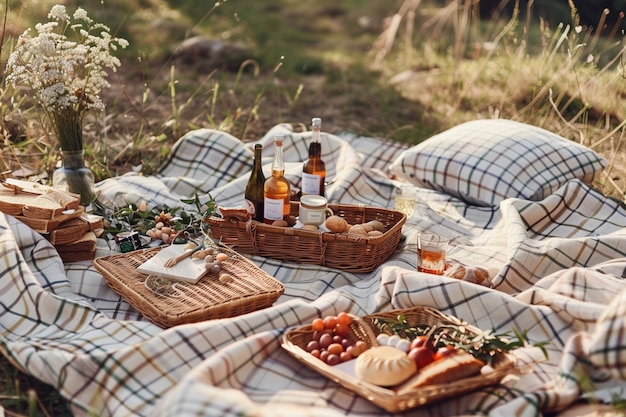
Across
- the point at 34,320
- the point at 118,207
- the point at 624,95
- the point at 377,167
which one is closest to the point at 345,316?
the point at 34,320

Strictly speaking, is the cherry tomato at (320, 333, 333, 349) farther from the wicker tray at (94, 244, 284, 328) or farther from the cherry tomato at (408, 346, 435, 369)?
the wicker tray at (94, 244, 284, 328)

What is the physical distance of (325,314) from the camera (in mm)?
2770

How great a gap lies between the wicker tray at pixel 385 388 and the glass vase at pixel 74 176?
156 cm

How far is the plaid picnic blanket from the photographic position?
226cm

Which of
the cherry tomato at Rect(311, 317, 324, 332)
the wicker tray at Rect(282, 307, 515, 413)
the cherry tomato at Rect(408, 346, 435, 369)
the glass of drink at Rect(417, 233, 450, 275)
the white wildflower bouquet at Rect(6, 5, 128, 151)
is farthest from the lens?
the white wildflower bouquet at Rect(6, 5, 128, 151)

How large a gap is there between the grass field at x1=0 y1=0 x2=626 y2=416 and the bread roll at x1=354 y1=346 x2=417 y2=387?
0.94 m

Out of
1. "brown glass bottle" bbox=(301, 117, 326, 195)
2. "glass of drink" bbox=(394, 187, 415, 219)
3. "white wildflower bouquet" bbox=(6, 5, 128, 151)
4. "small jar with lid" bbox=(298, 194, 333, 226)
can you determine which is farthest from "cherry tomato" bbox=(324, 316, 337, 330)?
"white wildflower bouquet" bbox=(6, 5, 128, 151)

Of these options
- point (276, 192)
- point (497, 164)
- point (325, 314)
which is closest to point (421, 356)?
point (325, 314)

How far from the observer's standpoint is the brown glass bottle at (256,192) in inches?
134

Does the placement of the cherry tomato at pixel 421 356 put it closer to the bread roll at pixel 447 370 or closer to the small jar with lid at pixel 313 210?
the bread roll at pixel 447 370

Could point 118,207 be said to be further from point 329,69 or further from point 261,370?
point 329,69

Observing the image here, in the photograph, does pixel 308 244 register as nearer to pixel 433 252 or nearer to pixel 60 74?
pixel 433 252

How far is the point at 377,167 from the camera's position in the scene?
182 inches

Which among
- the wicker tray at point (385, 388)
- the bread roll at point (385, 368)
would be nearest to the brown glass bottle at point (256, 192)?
the wicker tray at point (385, 388)
